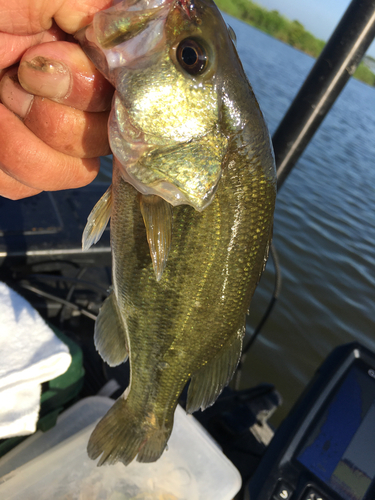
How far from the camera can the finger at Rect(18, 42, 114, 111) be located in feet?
3.89

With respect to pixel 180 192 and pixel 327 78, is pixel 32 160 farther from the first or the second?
pixel 327 78

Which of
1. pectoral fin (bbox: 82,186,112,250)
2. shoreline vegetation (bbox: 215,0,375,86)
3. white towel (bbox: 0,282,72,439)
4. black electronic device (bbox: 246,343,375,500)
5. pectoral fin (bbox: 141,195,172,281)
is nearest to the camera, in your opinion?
pectoral fin (bbox: 141,195,172,281)

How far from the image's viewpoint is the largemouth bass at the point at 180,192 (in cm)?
116

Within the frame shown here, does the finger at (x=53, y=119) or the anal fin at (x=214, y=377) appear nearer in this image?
the finger at (x=53, y=119)

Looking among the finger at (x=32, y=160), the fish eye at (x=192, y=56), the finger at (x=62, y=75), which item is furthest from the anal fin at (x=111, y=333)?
the fish eye at (x=192, y=56)

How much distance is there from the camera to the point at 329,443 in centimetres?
195

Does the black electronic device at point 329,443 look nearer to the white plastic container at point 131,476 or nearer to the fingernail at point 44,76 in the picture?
the white plastic container at point 131,476

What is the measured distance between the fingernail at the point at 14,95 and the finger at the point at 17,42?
0.17 ft

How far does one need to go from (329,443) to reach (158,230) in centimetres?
159

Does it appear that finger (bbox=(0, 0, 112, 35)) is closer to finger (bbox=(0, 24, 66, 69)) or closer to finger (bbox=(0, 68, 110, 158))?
finger (bbox=(0, 24, 66, 69))

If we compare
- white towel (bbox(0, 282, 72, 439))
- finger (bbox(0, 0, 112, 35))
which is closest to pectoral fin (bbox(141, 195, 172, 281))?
finger (bbox(0, 0, 112, 35))

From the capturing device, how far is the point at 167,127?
1.21 meters

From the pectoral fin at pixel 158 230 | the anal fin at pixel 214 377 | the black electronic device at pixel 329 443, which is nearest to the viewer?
the pectoral fin at pixel 158 230

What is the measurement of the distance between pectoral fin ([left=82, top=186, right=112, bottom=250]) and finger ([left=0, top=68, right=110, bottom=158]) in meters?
0.23
